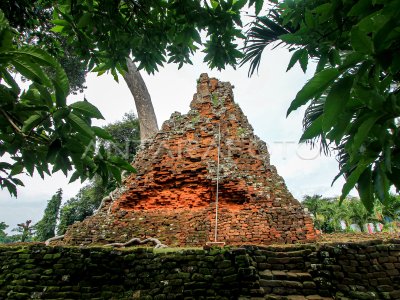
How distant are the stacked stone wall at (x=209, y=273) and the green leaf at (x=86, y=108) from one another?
9.38ft

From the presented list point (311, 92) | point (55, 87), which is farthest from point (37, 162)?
point (311, 92)

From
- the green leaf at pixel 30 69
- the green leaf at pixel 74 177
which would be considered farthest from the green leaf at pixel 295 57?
the green leaf at pixel 74 177

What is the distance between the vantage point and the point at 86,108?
1.20m

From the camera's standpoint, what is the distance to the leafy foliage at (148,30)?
2141 millimetres

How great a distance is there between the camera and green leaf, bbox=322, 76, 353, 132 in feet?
2.25

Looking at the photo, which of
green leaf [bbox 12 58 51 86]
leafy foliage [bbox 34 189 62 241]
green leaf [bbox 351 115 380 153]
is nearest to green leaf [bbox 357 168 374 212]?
green leaf [bbox 351 115 380 153]

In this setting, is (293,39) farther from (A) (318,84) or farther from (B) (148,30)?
(B) (148,30)

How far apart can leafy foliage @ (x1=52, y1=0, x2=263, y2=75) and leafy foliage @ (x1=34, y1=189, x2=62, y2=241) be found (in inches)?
740

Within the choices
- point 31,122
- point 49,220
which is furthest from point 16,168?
point 49,220

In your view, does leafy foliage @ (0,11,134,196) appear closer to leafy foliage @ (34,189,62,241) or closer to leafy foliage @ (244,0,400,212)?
leafy foliage @ (244,0,400,212)

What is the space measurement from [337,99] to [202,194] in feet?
21.9

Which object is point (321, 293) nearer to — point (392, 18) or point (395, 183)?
point (395, 183)

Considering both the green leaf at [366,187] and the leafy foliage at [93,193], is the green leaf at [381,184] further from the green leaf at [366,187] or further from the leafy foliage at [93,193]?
the leafy foliage at [93,193]

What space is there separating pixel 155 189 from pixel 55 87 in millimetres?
6465
